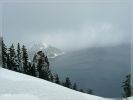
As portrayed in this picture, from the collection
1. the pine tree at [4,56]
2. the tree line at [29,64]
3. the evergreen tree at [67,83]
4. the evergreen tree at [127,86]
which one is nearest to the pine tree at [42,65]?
the tree line at [29,64]

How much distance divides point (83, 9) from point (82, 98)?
3.29 feet

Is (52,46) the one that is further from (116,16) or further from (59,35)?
(116,16)

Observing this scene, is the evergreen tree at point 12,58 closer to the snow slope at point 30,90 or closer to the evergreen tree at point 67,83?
the snow slope at point 30,90

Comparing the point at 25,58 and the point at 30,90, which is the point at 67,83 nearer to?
the point at 30,90

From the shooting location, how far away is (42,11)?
7.20m

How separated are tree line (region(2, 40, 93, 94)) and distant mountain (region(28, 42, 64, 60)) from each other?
43mm

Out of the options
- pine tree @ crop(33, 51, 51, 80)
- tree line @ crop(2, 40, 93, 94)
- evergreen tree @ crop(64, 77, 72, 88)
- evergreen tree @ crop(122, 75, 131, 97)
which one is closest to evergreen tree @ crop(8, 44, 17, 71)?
tree line @ crop(2, 40, 93, 94)

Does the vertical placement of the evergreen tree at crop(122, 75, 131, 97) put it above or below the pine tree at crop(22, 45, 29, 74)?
below

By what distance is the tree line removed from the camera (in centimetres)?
724

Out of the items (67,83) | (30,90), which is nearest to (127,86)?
(67,83)

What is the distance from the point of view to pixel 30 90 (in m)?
7.17

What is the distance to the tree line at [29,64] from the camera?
7242 mm

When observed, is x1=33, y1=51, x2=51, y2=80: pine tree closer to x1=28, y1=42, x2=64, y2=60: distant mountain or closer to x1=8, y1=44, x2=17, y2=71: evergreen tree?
x1=28, y1=42, x2=64, y2=60: distant mountain

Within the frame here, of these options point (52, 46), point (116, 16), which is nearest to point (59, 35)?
point (52, 46)
